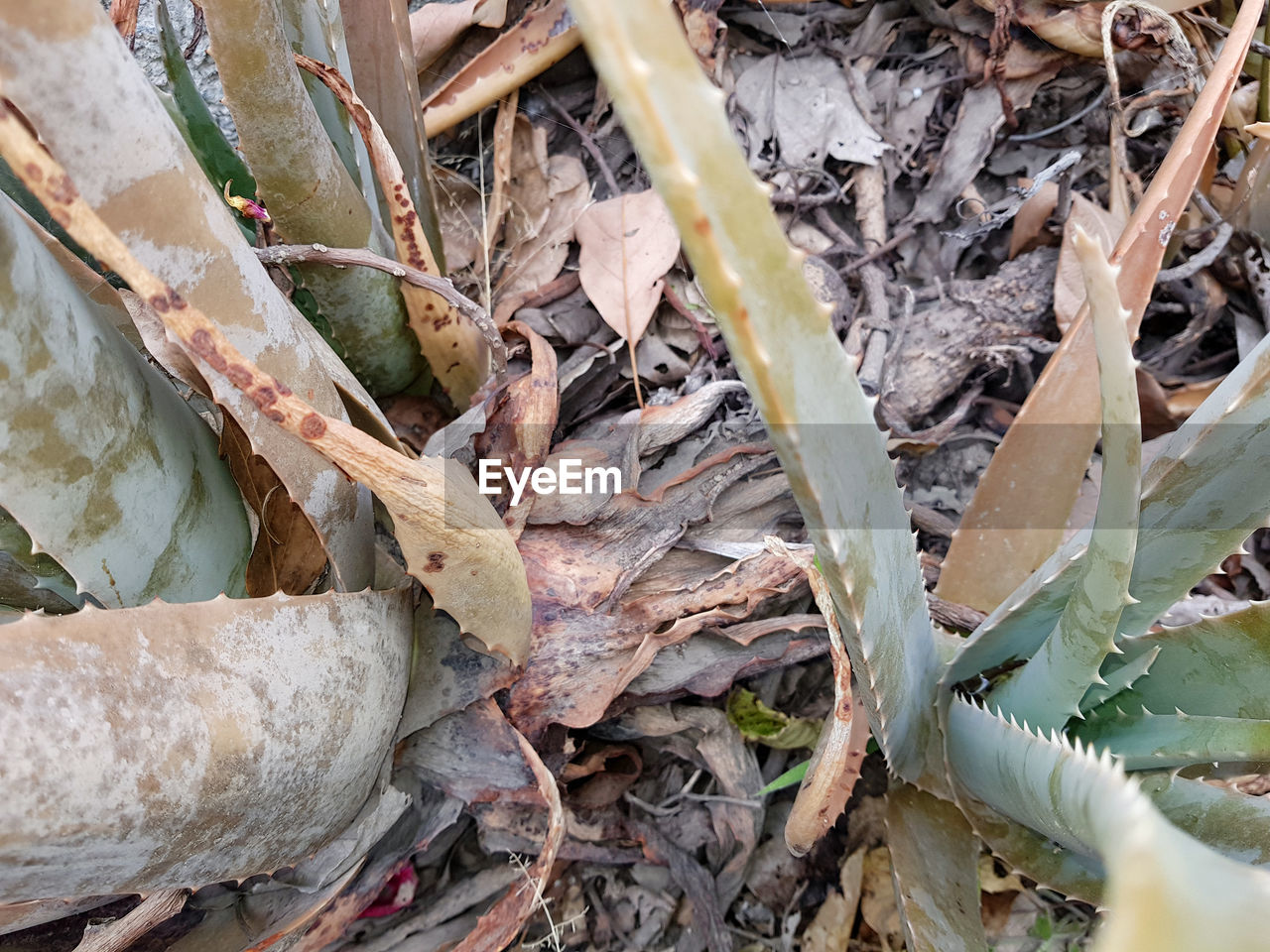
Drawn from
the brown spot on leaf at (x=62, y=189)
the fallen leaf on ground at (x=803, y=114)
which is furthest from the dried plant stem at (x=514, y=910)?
the fallen leaf on ground at (x=803, y=114)

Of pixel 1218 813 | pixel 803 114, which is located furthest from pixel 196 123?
pixel 1218 813

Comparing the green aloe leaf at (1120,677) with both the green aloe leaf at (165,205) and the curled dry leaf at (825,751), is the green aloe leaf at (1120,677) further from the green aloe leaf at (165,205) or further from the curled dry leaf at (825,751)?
the green aloe leaf at (165,205)

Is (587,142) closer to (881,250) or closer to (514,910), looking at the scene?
(881,250)

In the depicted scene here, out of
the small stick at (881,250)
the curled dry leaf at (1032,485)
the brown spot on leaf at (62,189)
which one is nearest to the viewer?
the brown spot on leaf at (62,189)

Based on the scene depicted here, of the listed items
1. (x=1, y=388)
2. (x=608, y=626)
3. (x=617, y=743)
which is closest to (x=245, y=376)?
(x=1, y=388)

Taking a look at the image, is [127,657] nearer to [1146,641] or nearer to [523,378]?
[523,378]

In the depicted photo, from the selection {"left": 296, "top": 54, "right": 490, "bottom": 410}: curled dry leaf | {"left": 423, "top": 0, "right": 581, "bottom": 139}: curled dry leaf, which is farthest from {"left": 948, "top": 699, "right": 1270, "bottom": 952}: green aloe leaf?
{"left": 423, "top": 0, "right": 581, "bottom": 139}: curled dry leaf
